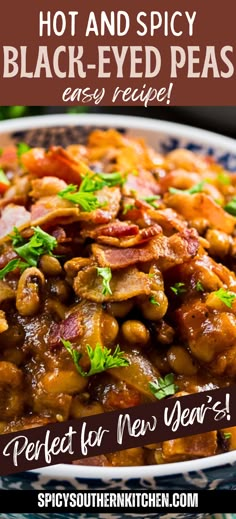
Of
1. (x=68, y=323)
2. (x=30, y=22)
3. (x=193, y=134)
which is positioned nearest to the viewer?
(x=68, y=323)

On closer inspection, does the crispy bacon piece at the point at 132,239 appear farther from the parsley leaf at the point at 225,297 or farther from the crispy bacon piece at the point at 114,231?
the parsley leaf at the point at 225,297

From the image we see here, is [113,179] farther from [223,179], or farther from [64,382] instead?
[64,382]

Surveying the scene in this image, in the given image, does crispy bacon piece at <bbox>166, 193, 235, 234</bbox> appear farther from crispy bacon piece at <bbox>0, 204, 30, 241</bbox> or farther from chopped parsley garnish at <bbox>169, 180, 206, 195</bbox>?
crispy bacon piece at <bbox>0, 204, 30, 241</bbox>

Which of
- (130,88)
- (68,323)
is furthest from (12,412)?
(130,88)

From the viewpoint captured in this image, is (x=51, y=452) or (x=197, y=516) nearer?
(x=51, y=452)

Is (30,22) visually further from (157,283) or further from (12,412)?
(12,412)

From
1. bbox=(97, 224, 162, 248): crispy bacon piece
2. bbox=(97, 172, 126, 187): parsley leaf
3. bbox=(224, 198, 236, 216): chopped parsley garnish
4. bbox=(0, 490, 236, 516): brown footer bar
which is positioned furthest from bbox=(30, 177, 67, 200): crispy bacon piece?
bbox=(0, 490, 236, 516): brown footer bar

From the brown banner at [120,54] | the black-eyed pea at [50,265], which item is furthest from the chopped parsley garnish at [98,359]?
the brown banner at [120,54]

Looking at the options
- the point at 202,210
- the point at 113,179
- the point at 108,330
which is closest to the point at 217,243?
the point at 202,210
